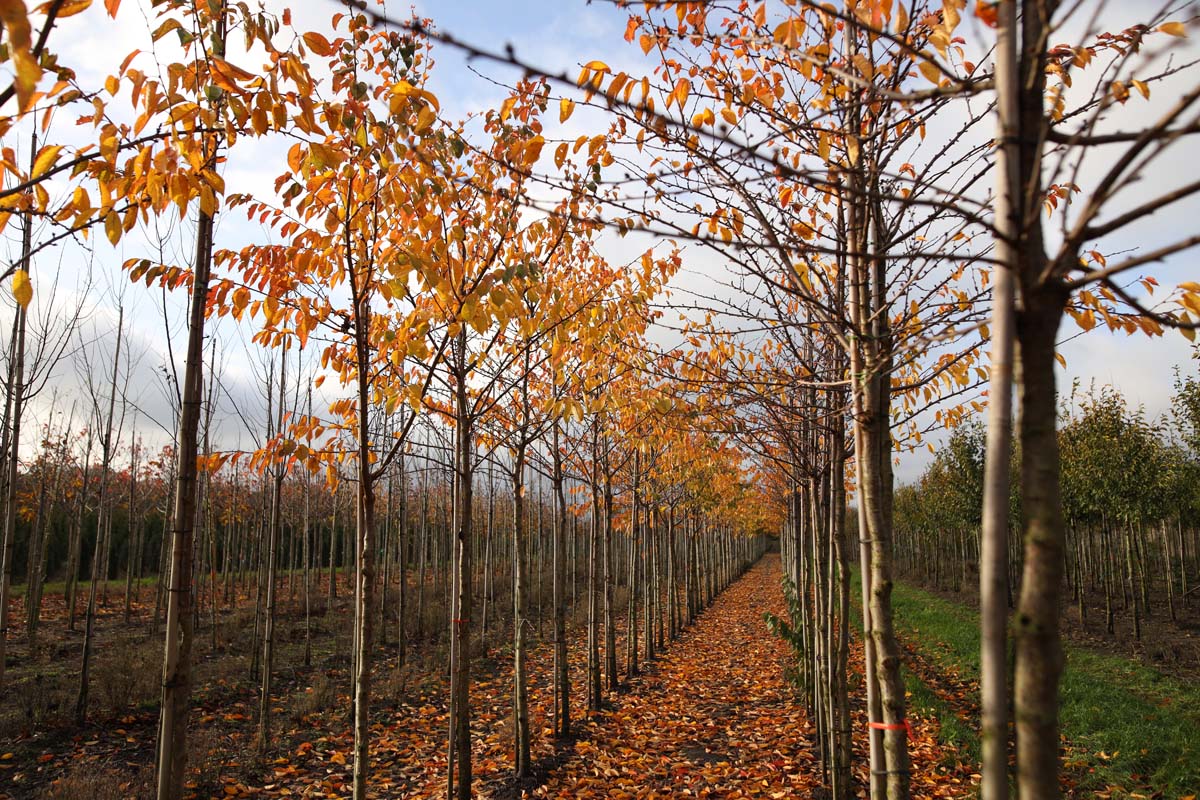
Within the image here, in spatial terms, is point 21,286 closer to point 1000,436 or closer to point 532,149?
point 532,149

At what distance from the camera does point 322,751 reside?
7.16 metres

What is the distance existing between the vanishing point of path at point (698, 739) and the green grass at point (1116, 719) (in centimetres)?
189

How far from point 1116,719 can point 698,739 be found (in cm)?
508

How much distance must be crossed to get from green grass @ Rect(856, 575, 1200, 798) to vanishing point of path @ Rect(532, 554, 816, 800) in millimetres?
1888

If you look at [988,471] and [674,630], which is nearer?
[988,471]

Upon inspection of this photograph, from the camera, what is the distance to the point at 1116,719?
7.77m

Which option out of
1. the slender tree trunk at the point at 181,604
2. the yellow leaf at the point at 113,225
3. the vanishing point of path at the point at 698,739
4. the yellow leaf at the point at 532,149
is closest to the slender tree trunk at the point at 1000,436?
the yellow leaf at the point at 532,149

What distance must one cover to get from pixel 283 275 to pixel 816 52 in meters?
2.86

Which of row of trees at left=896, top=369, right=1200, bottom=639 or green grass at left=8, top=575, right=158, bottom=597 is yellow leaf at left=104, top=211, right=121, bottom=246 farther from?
green grass at left=8, top=575, right=158, bottom=597

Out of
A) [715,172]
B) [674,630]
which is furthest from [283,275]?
[674,630]

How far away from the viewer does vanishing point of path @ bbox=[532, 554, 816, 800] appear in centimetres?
606

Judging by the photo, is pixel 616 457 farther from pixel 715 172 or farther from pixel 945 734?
pixel 715 172

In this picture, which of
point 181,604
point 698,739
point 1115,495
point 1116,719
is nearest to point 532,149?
point 181,604

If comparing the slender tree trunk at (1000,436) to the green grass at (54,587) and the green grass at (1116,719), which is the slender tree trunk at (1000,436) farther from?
the green grass at (54,587)
